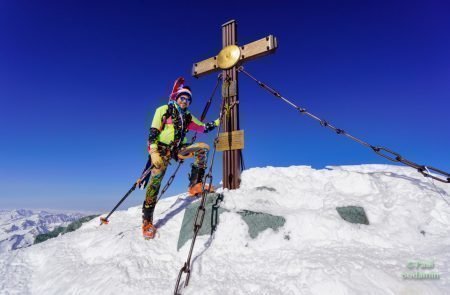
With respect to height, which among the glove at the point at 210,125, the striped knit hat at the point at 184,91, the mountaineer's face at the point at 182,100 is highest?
the striped knit hat at the point at 184,91

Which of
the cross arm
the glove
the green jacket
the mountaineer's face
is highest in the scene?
the cross arm

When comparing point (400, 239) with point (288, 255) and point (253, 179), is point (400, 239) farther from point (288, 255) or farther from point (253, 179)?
point (253, 179)

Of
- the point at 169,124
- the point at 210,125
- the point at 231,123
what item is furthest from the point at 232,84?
the point at 169,124

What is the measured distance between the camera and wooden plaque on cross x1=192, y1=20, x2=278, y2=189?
5934 mm

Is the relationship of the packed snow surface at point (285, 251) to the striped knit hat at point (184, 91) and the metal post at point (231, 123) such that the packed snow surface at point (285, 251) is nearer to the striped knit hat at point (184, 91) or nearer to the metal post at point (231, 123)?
the metal post at point (231, 123)

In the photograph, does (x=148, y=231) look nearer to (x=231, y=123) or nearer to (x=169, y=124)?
(x=169, y=124)

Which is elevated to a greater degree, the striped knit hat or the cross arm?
the cross arm

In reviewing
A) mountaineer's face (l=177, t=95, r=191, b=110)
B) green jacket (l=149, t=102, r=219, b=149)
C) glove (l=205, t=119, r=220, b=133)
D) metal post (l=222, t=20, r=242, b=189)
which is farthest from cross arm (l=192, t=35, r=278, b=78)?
green jacket (l=149, t=102, r=219, b=149)

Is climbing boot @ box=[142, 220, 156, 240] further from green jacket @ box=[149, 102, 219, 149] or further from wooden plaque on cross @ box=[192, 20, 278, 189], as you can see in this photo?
wooden plaque on cross @ box=[192, 20, 278, 189]

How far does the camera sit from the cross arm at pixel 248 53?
583cm

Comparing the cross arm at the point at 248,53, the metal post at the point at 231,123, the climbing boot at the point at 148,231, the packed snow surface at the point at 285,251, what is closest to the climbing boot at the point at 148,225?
the climbing boot at the point at 148,231

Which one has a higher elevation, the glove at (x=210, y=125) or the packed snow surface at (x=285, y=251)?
the glove at (x=210, y=125)

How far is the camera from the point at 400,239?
3.72m

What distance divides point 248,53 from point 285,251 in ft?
15.0
